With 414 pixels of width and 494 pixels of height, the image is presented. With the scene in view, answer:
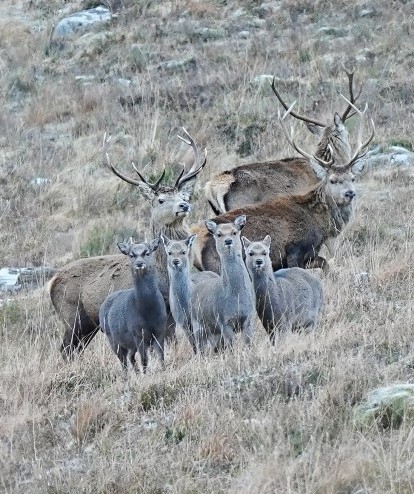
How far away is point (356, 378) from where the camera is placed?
6809 mm

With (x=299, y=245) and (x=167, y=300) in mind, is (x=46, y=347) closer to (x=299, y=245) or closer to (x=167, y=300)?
(x=167, y=300)

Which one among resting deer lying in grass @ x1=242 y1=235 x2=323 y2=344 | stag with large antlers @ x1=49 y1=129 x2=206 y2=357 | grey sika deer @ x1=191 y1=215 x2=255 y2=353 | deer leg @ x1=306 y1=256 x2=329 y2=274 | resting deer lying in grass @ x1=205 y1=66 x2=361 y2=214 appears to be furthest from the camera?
resting deer lying in grass @ x1=205 y1=66 x2=361 y2=214

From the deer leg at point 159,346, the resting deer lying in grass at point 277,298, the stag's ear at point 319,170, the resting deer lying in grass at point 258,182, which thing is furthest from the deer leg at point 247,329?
the resting deer lying in grass at point 258,182

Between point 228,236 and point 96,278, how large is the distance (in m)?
1.80

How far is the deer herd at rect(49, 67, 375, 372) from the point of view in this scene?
9562 mm

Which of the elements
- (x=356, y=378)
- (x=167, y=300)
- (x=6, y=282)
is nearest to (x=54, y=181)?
(x=6, y=282)

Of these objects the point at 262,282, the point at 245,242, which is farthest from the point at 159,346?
the point at 245,242

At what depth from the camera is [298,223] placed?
1174 cm

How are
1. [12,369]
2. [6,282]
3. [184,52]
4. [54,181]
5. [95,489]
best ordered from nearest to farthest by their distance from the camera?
[95,489]
[12,369]
[6,282]
[54,181]
[184,52]

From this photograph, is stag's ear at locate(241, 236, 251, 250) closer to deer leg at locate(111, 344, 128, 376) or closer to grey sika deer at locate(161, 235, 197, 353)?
grey sika deer at locate(161, 235, 197, 353)

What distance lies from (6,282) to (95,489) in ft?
28.0

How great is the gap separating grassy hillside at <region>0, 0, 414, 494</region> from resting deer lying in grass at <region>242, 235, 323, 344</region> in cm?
18

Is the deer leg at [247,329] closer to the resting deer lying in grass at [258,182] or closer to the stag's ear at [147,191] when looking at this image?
the stag's ear at [147,191]

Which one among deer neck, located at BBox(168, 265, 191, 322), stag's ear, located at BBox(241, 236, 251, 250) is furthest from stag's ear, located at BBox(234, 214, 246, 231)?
deer neck, located at BBox(168, 265, 191, 322)
